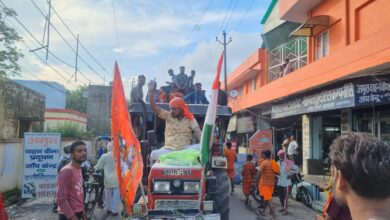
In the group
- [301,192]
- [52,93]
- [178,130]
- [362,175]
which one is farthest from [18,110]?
[52,93]

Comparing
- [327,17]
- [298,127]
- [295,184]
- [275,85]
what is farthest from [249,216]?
[298,127]

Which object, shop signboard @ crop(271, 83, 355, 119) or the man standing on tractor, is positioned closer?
the man standing on tractor

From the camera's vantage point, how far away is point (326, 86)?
13898 millimetres

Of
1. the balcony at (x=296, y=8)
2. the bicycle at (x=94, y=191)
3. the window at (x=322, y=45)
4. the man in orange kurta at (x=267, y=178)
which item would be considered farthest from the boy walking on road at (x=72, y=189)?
the balcony at (x=296, y=8)

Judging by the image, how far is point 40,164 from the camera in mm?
11289

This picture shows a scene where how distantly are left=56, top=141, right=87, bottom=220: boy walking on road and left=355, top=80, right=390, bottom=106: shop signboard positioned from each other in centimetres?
825

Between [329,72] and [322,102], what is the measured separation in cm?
98

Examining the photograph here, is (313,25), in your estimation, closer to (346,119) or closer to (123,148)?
(346,119)

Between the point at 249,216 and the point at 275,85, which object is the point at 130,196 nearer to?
the point at 249,216

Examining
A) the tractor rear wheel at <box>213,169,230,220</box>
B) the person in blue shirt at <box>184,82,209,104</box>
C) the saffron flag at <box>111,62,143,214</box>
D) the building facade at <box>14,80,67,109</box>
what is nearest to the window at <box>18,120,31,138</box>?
the person in blue shirt at <box>184,82,209,104</box>

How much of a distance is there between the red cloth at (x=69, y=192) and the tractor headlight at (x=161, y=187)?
5.39ft

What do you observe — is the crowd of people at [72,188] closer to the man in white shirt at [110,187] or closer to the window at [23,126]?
the man in white shirt at [110,187]

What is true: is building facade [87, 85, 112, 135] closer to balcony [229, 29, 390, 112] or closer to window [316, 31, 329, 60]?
balcony [229, 29, 390, 112]

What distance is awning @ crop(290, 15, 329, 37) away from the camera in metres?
15.3
